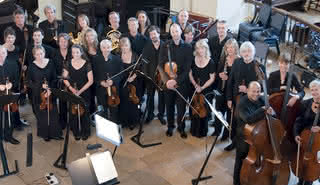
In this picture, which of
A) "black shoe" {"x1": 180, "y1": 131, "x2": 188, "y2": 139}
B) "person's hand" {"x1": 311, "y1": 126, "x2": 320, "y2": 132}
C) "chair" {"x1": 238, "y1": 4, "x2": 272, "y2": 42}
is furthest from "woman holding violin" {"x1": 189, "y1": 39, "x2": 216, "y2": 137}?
"chair" {"x1": 238, "y1": 4, "x2": 272, "y2": 42}

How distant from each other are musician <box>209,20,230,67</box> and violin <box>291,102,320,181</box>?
5.70 feet

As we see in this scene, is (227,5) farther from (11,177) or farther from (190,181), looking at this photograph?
(11,177)

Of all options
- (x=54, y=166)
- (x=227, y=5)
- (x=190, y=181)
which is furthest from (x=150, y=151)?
(x=227, y=5)

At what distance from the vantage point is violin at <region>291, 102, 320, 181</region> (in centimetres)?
448

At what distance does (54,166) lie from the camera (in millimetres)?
5570

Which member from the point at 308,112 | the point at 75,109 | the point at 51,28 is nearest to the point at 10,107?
the point at 75,109

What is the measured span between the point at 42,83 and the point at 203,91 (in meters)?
1.98

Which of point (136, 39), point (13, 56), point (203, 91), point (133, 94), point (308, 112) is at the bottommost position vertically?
point (133, 94)

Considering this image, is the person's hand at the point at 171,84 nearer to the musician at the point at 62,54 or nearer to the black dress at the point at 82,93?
the black dress at the point at 82,93

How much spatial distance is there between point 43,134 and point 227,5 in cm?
465

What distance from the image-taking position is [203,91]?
585cm

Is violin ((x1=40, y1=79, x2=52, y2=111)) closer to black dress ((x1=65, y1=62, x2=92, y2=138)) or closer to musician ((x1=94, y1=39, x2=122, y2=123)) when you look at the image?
black dress ((x1=65, y1=62, x2=92, y2=138))

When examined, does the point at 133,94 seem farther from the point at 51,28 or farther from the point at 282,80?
the point at 282,80

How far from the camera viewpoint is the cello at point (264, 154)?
172 inches
